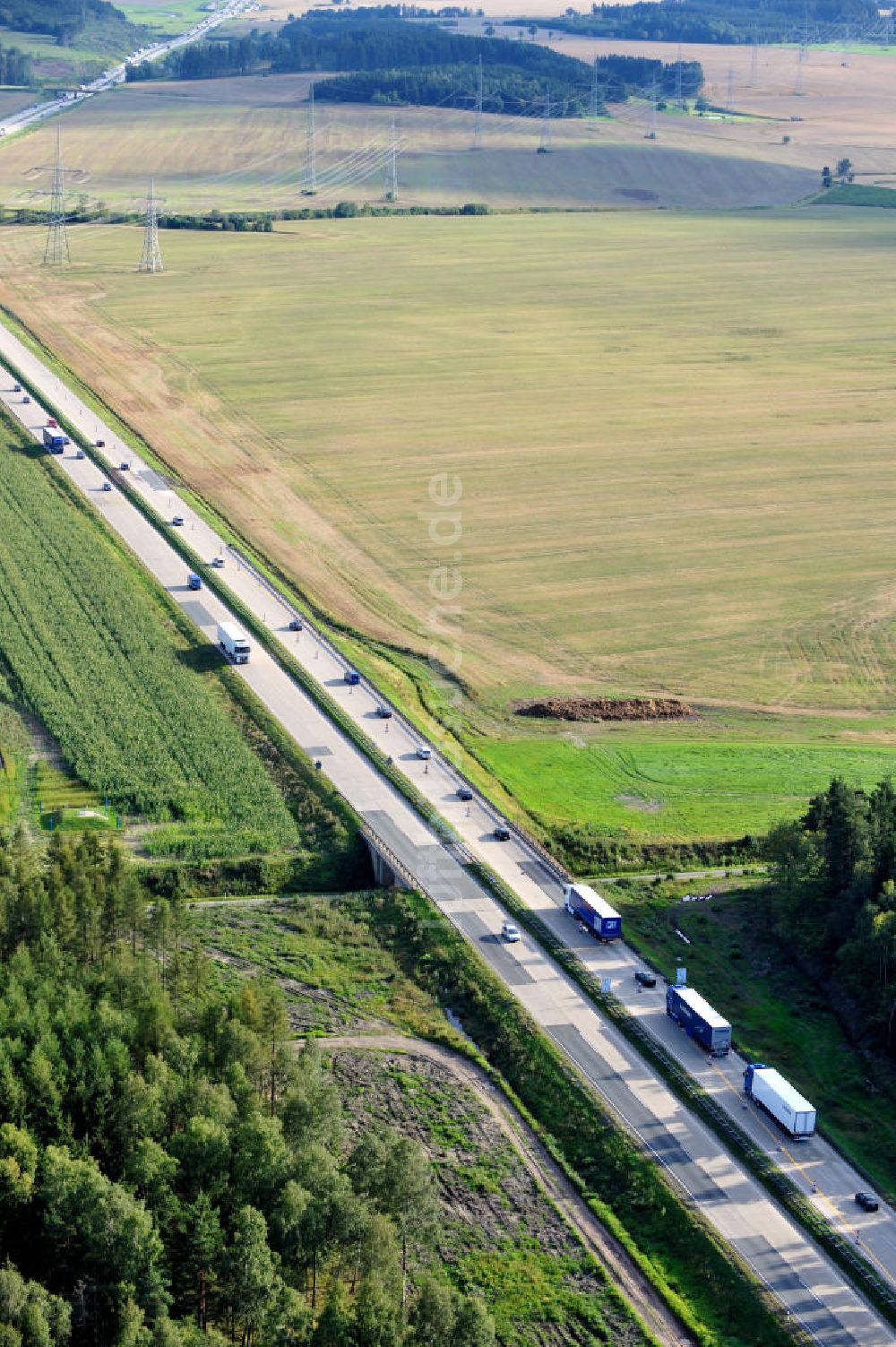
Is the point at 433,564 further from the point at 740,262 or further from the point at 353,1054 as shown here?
the point at 740,262

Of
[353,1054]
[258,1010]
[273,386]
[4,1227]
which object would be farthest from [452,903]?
[273,386]

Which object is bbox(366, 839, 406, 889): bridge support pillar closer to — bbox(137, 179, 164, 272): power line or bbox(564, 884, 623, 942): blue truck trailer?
bbox(564, 884, 623, 942): blue truck trailer

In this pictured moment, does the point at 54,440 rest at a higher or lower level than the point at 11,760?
higher

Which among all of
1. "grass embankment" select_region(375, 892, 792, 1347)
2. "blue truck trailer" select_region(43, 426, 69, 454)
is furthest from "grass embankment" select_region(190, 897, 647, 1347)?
"blue truck trailer" select_region(43, 426, 69, 454)

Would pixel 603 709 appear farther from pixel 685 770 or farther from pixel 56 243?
pixel 56 243

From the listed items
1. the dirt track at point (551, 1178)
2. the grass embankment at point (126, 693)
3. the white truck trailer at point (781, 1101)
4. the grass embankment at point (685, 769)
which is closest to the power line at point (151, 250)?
the grass embankment at point (126, 693)

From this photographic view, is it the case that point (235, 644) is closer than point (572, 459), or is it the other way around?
point (235, 644)

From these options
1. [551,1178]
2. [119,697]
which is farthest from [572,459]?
[551,1178]
